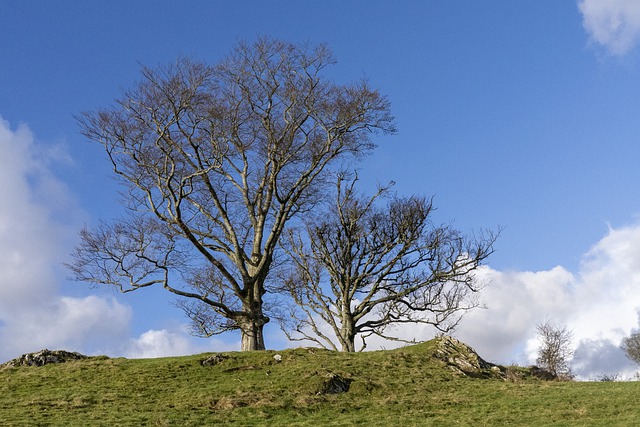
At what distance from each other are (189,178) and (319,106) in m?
8.01

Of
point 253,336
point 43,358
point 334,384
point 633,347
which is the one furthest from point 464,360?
point 633,347

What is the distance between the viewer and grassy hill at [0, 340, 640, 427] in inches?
752

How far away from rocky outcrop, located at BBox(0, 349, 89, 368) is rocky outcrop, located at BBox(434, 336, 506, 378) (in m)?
17.2

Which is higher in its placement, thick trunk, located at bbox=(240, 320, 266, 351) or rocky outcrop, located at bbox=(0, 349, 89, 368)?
thick trunk, located at bbox=(240, 320, 266, 351)

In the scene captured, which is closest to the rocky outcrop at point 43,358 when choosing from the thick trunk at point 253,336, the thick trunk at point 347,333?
the thick trunk at point 253,336

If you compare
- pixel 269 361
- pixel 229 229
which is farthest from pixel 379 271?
pixel 269 361

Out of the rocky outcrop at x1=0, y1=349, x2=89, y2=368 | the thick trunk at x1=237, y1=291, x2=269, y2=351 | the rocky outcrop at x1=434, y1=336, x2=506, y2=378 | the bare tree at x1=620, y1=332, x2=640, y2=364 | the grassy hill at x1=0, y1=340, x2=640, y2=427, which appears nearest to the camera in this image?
the grassy hill at x1=0, y1=340, x2=640, y2=427

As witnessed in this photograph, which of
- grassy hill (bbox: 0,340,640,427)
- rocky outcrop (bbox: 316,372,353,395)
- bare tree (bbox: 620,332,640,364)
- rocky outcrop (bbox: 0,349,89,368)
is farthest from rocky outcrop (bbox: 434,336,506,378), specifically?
bare tree (bbox: 620,332,640,364)

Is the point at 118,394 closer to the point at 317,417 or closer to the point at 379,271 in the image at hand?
the point at 317,417

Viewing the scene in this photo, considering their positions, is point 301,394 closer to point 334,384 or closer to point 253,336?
point 334,384

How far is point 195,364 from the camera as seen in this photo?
26.8 m

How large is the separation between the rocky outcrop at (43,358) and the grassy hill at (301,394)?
725mm

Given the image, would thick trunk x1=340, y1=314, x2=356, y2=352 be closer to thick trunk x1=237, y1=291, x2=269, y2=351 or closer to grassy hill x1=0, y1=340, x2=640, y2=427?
thick trunk x1=237, y1=291, x2=269, y2=351

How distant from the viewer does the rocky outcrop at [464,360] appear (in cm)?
2828
